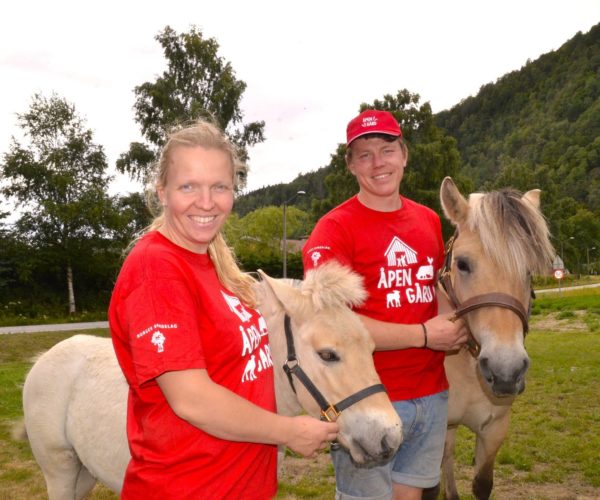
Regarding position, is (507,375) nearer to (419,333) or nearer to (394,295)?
(419,333)

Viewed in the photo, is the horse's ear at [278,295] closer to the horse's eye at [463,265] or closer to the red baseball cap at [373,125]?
the red baseball cap at [373,125]

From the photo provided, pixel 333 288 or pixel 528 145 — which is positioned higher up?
pixel 528 145

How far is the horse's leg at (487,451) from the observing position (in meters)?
3.75

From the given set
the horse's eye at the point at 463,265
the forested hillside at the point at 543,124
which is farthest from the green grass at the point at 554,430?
the forested hillside at the point at 543,124

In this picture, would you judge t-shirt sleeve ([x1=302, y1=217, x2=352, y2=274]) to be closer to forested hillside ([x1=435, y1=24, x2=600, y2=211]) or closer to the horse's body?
the horse's body

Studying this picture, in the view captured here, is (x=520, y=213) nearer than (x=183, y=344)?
No

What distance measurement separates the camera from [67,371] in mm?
3305

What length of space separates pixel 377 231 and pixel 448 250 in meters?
0.59

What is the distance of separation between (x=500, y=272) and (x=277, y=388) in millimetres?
1381

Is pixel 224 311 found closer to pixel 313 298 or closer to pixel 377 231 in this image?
pixel 313 298

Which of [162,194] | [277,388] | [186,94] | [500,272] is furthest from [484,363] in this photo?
[186,94]

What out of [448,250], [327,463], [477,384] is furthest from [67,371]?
[327,463]

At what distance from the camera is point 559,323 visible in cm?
1750

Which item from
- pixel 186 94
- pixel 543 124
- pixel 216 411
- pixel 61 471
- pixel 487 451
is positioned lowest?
pixel 487 451
